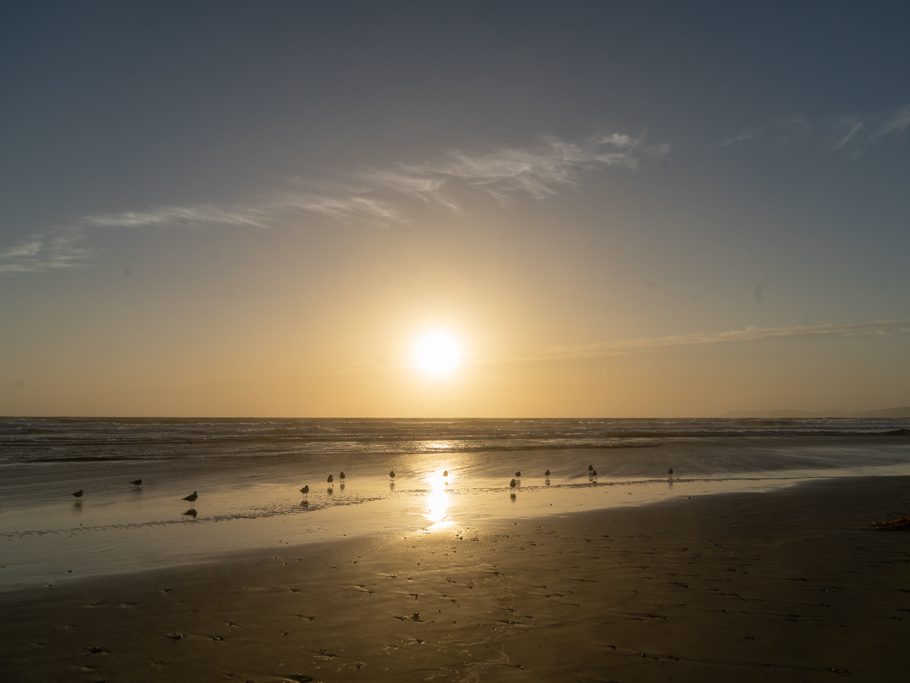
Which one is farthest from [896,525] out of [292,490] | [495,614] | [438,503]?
[292,490]

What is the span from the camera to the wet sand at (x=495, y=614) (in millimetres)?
6887

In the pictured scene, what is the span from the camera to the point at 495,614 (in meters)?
8.63

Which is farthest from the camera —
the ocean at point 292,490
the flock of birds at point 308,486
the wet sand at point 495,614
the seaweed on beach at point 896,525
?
the flock of birds at point 308,486

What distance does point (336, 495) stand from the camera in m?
22.7

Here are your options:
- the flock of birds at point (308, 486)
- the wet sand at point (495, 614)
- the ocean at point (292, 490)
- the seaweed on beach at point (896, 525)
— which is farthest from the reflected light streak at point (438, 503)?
the seaweed on beach at point (896, 525)

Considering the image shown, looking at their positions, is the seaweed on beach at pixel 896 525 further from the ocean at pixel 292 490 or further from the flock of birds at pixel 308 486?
the flock of birds at pixel 308 486

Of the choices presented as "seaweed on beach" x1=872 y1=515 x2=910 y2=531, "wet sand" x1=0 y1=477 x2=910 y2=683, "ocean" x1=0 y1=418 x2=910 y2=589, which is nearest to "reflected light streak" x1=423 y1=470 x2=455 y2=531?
"ocean" x1=0 y1=418 x2=910 y2=589

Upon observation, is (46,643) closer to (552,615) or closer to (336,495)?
(552,615)

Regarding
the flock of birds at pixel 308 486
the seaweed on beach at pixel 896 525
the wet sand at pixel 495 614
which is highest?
the flock of birds at pixel 308 486

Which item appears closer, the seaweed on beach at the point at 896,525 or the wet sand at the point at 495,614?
the wet sand at the point at 495,614

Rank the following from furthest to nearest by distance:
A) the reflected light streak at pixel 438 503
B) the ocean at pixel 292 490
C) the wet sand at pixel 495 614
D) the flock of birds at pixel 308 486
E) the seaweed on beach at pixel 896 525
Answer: the flock of birds at pixel 308 486 → the reflected light streak at pixel 438 503 → the seaweed on beach at pixel 896 525 → the ocean at pixel 292 490 → the wet sand at pixel 495 614

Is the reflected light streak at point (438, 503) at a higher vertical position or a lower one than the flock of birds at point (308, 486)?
lower

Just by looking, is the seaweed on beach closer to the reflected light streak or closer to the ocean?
the ocean

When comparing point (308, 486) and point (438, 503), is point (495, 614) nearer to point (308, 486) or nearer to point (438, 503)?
point (438, 503)
